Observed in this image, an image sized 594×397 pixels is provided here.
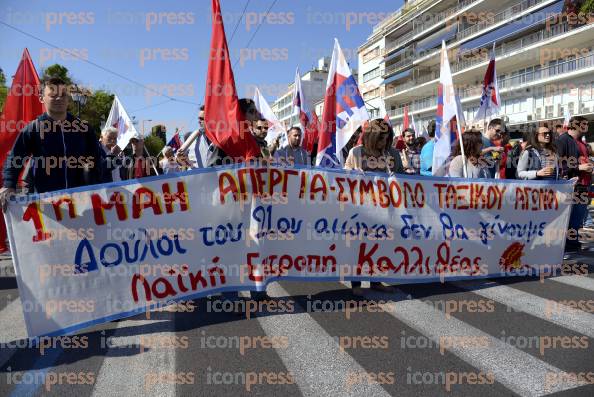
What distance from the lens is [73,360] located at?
339 centimetres

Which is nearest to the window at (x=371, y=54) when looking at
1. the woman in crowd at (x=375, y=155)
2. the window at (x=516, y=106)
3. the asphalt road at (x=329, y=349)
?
the window at (x=516, y=106)

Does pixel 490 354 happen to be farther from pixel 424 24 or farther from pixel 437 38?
pixel 424 24

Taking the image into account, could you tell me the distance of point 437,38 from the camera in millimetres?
52906

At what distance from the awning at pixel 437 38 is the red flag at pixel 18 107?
163ft

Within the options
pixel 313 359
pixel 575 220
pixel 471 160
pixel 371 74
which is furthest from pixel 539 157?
pixel 371 74

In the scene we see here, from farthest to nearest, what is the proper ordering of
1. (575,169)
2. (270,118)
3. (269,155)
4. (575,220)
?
1. (270,118)
2. (575,220)
3. (575,169)
4. (269,155)

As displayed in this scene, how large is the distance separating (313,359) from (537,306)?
2.54 metres

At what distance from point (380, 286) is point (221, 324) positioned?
201cm

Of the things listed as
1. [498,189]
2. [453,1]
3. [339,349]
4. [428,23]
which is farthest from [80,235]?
[428,23]

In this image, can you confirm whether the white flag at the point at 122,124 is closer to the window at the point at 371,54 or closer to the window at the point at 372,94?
the window at the point at 372,94

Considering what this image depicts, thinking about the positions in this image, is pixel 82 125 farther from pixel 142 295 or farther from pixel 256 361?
pixel 256 361

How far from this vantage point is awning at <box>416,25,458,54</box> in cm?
4947

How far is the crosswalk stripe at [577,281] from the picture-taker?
17.2 ft

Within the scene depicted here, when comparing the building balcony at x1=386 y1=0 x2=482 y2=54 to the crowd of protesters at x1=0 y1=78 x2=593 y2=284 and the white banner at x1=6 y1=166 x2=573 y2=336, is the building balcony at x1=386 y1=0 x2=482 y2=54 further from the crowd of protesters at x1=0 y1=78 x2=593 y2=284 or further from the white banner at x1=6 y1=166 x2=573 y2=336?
the white banner at x1=6 y1=166 x2=573 y2=336
